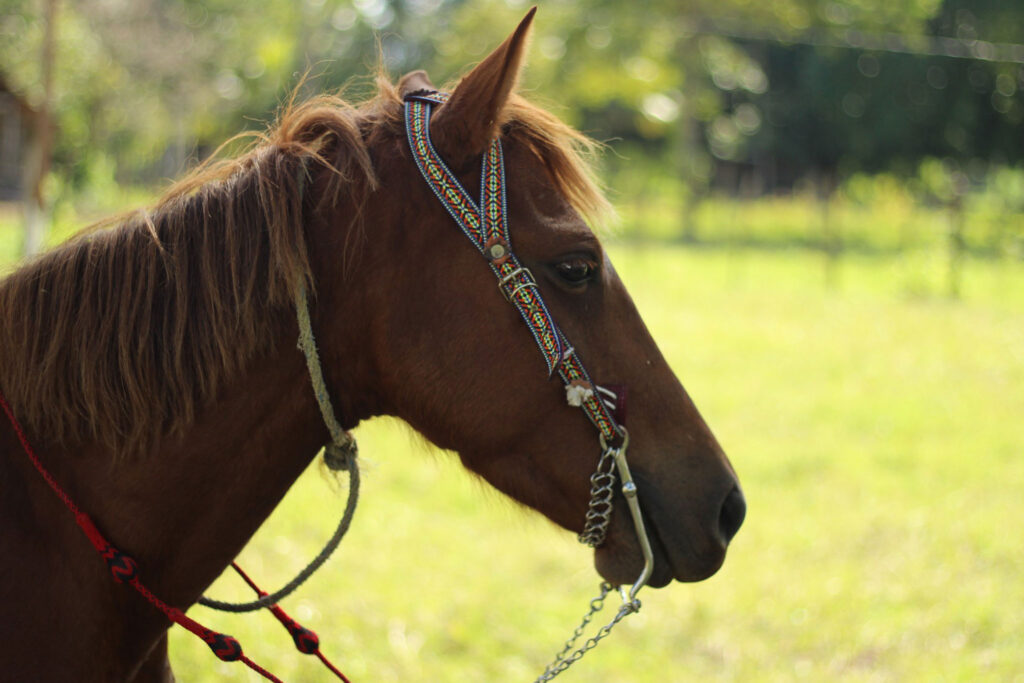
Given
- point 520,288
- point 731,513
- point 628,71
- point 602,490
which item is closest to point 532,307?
point 520,288

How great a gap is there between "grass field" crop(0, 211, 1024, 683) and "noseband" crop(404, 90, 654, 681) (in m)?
0.33

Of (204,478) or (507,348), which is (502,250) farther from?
(204,478)

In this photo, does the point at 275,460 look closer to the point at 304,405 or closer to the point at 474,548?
the point at 304,405

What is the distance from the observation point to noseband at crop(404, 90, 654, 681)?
163 centimetres

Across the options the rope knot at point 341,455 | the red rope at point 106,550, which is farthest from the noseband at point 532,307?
the red rope at point 106,550

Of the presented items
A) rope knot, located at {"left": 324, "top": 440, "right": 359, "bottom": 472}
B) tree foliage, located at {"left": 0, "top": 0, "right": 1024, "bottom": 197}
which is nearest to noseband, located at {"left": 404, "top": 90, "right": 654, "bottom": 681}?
rope knot, located at {"left": 324, "top": 440, "right": 359, "bottom": 472}

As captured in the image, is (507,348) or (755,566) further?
(755,566)

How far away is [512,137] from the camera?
5.77ft

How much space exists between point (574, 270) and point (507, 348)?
21 cm

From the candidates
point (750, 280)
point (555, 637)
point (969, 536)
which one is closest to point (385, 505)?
point (555, 637)

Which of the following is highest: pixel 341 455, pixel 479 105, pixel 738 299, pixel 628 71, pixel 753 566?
pixel 479 105

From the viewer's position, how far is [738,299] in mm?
14641

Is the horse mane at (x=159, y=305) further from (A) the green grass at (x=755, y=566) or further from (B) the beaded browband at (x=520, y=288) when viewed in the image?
(A) the green grass at (x=755, y=566)

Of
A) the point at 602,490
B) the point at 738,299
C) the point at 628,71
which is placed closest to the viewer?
the point at 602,490
